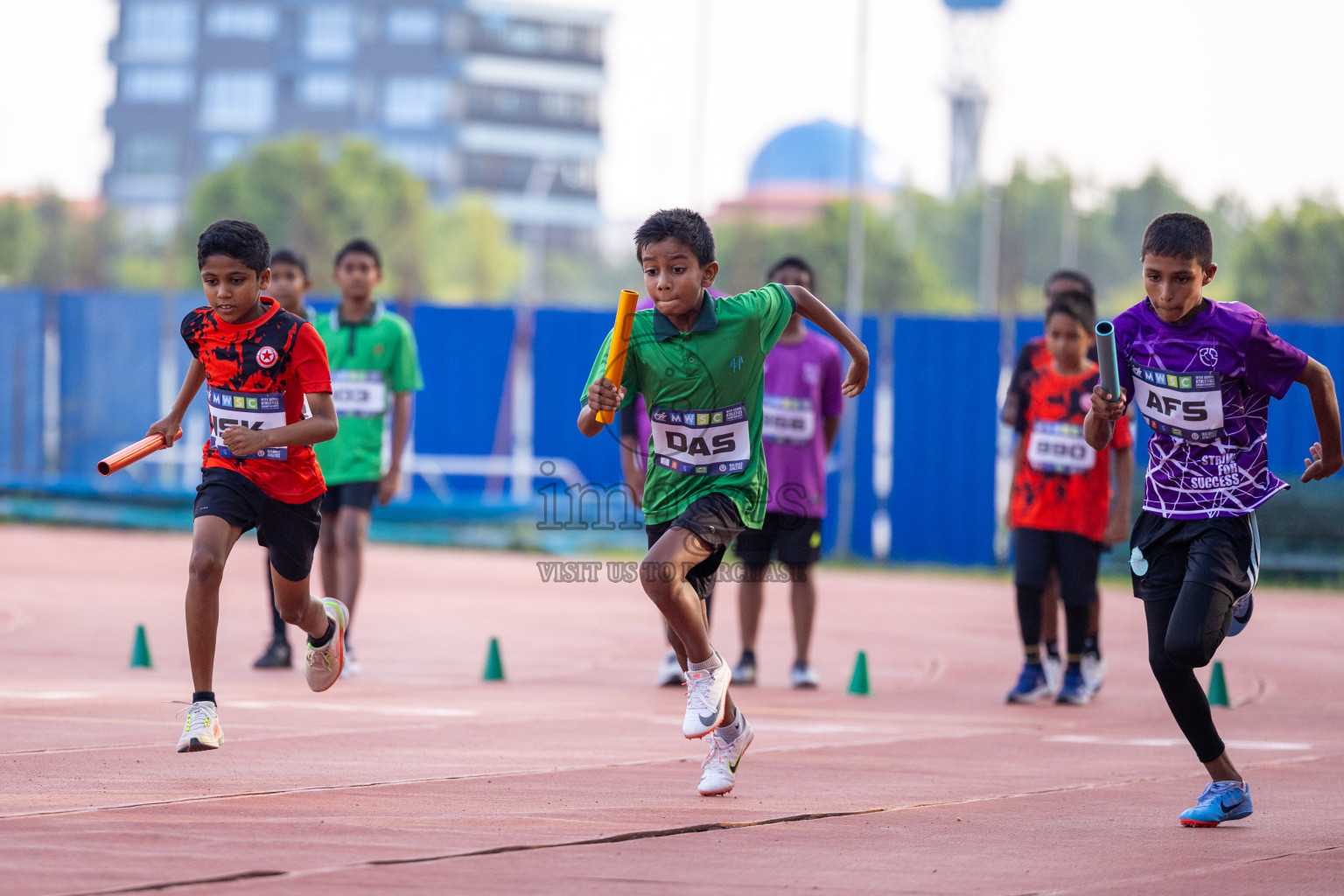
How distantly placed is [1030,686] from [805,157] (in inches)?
3674

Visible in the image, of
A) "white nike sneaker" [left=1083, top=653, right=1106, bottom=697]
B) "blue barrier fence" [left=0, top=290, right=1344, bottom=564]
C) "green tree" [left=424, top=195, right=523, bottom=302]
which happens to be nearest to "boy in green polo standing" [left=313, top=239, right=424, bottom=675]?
"white nike sneaker" [left=1083, top=653, right=1106, bottom=697]

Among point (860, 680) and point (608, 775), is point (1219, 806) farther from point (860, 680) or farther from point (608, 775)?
point (860, 680)

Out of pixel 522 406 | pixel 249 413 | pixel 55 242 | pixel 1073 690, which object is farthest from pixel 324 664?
pixel 55 242

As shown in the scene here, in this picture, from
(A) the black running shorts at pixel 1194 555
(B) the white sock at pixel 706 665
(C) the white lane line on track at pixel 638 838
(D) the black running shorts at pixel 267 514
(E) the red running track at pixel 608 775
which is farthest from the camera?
(D) the black running shorts at pixel 267 514

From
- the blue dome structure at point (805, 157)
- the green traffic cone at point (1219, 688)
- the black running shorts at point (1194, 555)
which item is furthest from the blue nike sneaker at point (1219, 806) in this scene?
the blue dome structure at point (805, 157)

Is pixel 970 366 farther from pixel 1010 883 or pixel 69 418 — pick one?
pixel 1010 883

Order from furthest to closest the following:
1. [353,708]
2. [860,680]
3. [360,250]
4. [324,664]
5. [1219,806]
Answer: [360,250] < [860,680] < [353,708] < [324,664] < [1219,806]

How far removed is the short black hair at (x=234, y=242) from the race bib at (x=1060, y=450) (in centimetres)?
465

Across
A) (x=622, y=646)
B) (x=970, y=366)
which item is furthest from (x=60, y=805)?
(x=970, y=366)

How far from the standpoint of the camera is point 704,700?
5.74 m

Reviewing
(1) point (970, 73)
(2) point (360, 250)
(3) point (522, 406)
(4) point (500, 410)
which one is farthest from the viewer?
(1) point (970, 73)

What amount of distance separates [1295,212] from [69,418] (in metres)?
20.7

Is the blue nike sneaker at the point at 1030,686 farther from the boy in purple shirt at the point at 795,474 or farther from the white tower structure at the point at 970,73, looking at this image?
the white tower structure at the point at 970,73

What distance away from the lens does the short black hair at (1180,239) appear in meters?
5.53
